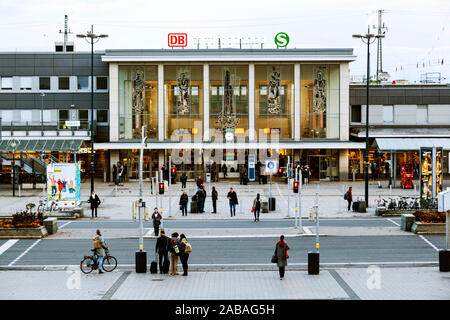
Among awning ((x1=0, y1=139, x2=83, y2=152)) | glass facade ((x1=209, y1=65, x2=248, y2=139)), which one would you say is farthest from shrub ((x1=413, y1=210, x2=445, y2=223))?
awning ((x1=0, y1=139, x2=83, y2=152))

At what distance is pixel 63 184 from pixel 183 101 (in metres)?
26.2

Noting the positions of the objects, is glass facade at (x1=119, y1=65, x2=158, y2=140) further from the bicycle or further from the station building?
the bicycle

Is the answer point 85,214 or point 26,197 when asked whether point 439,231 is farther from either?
point 26,197

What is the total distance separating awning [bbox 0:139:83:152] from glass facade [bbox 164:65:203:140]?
399 inches

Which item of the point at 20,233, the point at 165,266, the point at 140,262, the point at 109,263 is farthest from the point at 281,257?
the point at 20,233

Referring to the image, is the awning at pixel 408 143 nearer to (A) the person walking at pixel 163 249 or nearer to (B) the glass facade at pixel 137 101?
(B) the glass facade at pixel 137 101

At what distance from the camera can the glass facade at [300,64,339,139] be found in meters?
57.2

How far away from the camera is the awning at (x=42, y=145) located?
50.4 m

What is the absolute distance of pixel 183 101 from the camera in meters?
57.3

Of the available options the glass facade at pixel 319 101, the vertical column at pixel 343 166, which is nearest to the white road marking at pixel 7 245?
the glass facade at pixel 319 101

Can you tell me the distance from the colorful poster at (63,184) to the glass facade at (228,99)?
2516 cm

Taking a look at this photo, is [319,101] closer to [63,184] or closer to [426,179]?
[426,179]
